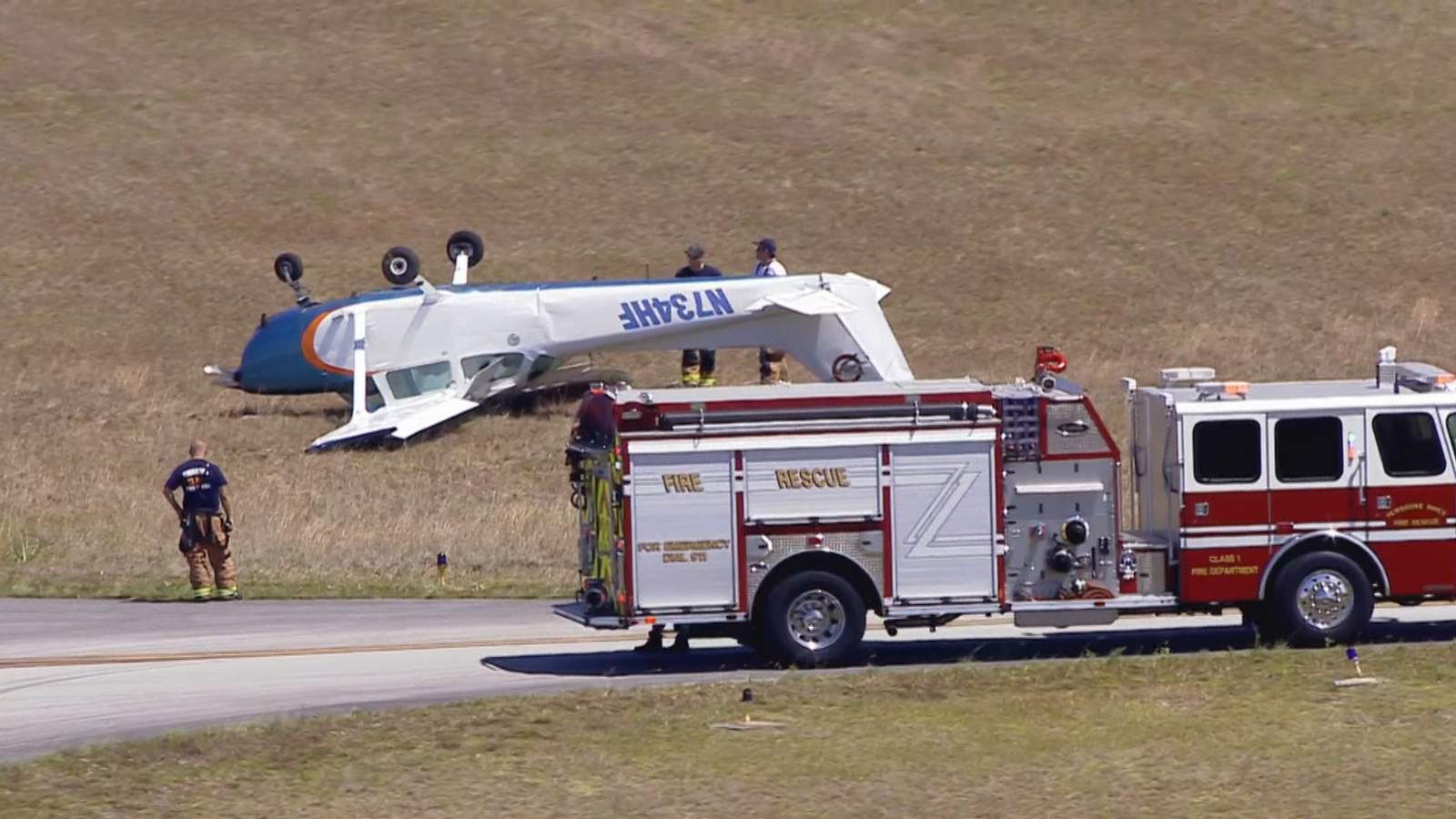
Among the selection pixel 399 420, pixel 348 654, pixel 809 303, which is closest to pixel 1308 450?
pixel 348 654

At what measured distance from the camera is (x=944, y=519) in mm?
16984

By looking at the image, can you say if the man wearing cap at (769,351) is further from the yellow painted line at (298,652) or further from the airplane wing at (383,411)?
the yellow painted line at (298,652)

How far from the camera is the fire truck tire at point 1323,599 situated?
1736 centimetres

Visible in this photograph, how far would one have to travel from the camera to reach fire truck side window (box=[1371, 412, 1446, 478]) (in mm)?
17453

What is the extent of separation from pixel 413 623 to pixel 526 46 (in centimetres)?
3878

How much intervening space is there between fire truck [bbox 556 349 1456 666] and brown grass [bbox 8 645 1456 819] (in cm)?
72

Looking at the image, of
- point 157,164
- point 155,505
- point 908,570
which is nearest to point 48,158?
point 157,164

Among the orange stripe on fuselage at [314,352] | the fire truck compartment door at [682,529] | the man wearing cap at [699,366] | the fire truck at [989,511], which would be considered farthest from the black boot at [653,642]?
the orange stripe on fuselage at [314,352]

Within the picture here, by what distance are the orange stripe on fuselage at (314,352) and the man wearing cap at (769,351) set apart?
6.76 metres

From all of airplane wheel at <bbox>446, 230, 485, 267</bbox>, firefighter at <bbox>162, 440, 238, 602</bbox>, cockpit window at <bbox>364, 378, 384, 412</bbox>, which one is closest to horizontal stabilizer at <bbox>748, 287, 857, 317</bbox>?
airplane wheel at <bbox>446, 230, 485, 267</bbox>

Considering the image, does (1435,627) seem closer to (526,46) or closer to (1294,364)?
(1294,364)

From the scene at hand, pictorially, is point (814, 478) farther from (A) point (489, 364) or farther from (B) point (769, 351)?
(A) point (489, 364)

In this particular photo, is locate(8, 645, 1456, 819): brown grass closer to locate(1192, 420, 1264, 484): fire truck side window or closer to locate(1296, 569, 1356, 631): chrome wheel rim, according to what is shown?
locate(1296, 569, 1356, 631): chrome wheel rim

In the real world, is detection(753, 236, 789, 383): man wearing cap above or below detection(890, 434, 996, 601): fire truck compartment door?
above
